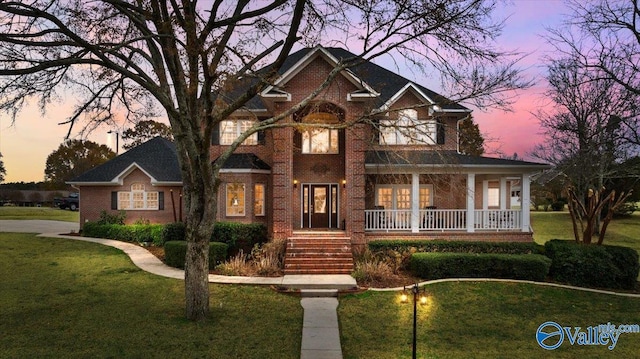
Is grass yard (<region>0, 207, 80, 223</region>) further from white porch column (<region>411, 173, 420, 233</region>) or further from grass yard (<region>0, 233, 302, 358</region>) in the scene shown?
white porch column (<region>411, 173, 420, 233</region>)

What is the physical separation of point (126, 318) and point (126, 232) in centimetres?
1235

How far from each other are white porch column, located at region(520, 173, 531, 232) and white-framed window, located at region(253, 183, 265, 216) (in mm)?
11759

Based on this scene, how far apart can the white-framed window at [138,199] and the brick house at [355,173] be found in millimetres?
934

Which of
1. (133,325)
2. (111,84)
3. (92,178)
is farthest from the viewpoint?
(92,178)

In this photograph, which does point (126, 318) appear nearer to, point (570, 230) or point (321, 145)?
point (321, 145)

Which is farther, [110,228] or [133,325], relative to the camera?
[110,228]

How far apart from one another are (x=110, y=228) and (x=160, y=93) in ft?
49.5

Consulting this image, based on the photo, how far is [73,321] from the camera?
333 inches

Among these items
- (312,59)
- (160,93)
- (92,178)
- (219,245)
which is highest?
(312,59)

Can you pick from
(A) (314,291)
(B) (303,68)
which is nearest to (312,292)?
(A) (314,291)

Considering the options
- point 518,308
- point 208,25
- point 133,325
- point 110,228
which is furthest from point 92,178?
point 518,308

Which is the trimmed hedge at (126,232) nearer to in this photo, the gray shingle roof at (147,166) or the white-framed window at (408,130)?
the gray shingle roof at (147,166)

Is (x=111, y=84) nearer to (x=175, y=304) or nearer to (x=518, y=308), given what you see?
(x=175, y=304)

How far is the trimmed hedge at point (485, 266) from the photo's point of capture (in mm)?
12797
